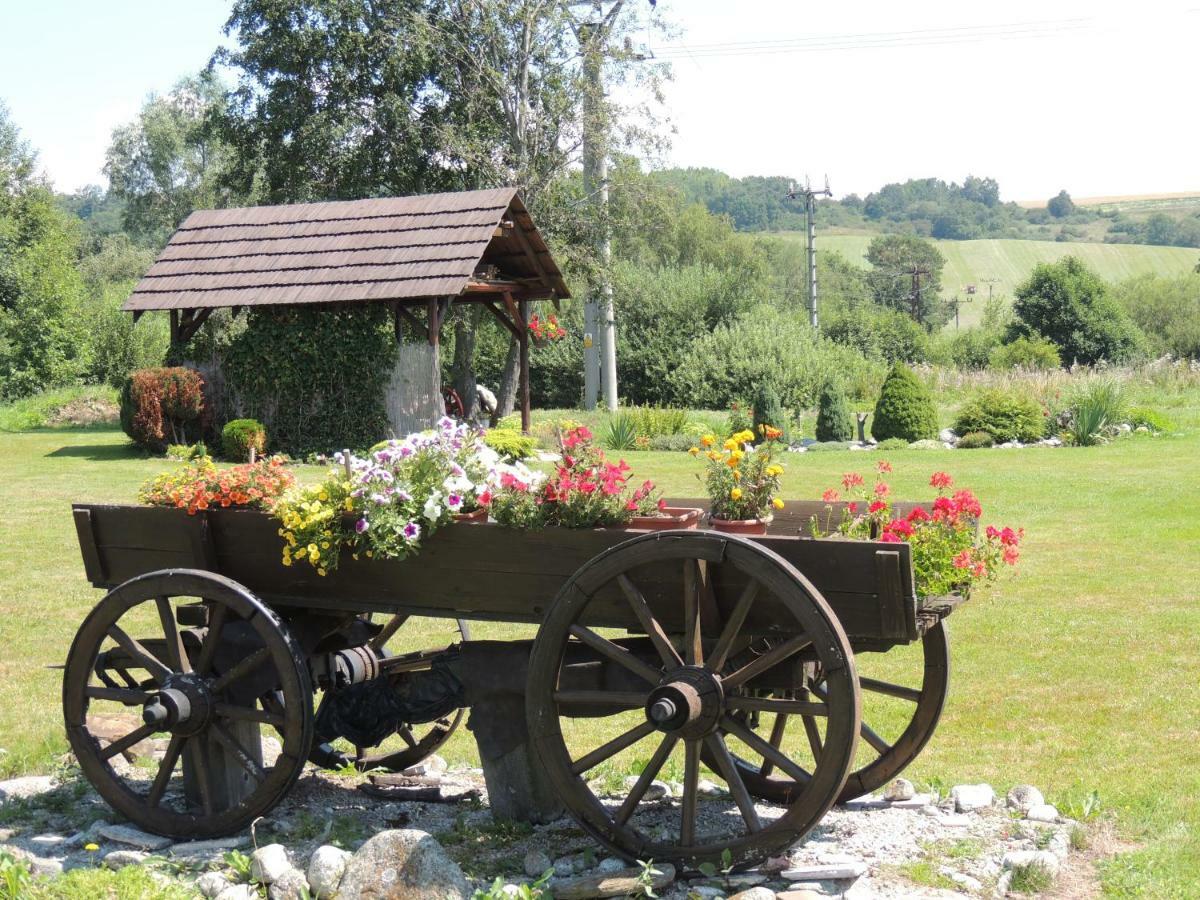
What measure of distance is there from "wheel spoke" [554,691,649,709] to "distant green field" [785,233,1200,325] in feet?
287

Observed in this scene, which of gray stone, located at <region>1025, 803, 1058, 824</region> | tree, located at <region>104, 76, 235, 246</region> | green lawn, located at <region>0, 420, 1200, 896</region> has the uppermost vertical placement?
tree, located at <region>104, 76, 235, 246</region>

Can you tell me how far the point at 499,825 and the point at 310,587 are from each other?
1082 millimetres

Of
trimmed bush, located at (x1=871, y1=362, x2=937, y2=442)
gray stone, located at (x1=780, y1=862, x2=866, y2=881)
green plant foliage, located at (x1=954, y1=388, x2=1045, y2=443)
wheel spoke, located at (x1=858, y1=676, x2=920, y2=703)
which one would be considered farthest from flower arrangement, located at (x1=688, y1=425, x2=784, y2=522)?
trimmed bush, located at (x1=871, y1=362, x2=937, y2=442)

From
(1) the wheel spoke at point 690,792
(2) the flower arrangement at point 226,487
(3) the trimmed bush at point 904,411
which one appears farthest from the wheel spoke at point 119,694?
(3) the trimmed bush at point 904,411

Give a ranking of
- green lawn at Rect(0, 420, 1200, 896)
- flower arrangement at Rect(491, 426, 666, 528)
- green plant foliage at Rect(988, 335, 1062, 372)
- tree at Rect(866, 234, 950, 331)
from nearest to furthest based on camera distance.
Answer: flower arrangement at Rect(491, 426, 666, 528)
green lawn at Rect(0, 420, 1200, 896)
green plant foliage at Rect(988, 335, 1062, 372)
tree at Rect(866, 234, 950, 331)

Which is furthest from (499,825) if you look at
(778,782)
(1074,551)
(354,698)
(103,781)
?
(1074,551)

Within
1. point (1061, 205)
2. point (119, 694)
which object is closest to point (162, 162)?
point (119, 694)

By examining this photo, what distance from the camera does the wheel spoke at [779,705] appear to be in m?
3.56

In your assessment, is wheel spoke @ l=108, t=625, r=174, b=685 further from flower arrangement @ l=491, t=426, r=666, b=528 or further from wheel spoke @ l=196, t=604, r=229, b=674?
flower arrangement @ l=491, t=426, r=666, b=528

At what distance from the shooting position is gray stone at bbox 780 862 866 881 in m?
3.86

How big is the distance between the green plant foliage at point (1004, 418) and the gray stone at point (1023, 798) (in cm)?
1734

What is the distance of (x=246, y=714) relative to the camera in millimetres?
4309

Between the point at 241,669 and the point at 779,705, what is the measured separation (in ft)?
6.17

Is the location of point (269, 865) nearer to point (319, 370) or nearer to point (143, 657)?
point (143, 657)
